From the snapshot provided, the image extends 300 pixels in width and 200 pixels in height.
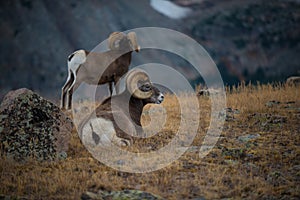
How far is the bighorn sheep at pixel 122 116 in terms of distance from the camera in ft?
27.0

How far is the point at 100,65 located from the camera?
1073 cm

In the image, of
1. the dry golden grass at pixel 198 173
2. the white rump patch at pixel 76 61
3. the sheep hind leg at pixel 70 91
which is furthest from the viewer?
the sheep hind leg at pixel 70 91

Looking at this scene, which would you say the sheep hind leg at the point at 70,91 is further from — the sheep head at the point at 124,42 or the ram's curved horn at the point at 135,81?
the ram's curved horn at the point at 135,81

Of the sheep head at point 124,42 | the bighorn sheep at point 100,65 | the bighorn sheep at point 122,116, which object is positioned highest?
the sheep head at point 124,42

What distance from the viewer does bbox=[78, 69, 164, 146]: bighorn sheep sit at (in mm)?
8234

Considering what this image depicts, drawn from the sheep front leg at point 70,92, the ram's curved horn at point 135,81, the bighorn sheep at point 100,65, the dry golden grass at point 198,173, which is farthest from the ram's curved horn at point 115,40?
the dry golden grass at point 198,173

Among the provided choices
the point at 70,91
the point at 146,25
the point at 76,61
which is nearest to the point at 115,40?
the point at 76,61

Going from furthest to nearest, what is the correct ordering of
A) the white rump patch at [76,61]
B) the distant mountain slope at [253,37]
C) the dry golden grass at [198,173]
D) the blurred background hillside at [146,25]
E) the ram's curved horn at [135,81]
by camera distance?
the distant mountain slope at [253,37] → the blurred background hillside at [146,25] → the white rump patch at [76,61] → the ram's curved horn at [135,81] → the dry golden grass at [198,173]

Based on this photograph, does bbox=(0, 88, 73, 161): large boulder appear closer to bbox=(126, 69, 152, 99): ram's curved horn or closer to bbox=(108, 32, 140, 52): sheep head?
bbox=(126, 69, 152, 99): ram's curved horn

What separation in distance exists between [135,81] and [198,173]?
270 centimetres

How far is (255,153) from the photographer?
7797 millimetres

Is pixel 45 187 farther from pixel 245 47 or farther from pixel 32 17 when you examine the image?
pixel 245 47

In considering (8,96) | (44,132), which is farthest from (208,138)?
(8,96)

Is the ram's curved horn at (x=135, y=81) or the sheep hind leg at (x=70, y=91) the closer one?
the ram's curved horn at (x=135, y=81)
